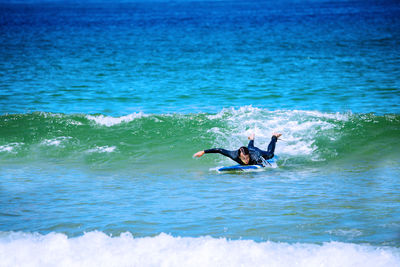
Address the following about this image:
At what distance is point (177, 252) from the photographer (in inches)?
300

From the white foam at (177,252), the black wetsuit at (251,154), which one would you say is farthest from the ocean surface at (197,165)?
the black wetsuit at (251,154)

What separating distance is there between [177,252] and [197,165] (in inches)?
232

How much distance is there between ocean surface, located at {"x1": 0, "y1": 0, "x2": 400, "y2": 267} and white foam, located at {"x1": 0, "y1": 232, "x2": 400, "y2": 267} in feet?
0.07

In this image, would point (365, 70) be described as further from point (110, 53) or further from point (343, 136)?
point (110, 53)

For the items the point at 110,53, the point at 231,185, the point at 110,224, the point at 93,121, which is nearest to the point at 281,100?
the point at 93,121

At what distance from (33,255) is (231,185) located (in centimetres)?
461

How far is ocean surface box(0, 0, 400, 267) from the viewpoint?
7.81 meters

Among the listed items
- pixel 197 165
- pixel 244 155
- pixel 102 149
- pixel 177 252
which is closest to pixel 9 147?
pixel 102 149

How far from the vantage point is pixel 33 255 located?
306 inches

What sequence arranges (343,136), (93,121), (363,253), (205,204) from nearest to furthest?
1. (363,253)
2. (205,204)
3. (343,136)
4. (93,121)

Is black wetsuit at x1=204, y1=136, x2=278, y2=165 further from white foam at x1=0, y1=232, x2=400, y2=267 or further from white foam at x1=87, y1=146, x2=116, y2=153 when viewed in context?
white foam at x1=0, y1=232, x2=400, y2=267

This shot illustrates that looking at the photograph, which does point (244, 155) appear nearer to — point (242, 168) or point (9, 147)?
point (242, 168)

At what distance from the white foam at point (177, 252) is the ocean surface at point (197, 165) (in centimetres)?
2

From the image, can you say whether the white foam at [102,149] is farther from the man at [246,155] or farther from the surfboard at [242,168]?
the surfboard at [242,168]
